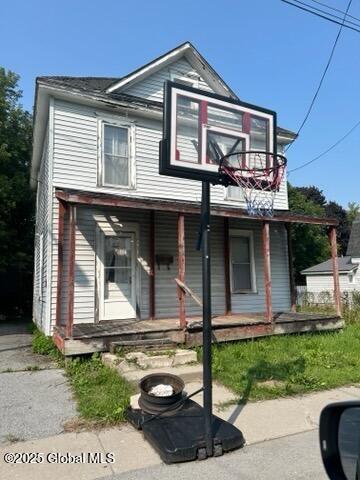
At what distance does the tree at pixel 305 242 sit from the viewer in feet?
128

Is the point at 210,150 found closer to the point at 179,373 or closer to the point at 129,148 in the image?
the point at 179,373

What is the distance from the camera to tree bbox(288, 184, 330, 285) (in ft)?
128

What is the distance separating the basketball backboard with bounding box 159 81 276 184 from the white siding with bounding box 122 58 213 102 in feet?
23.0

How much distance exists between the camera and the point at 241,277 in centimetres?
1214

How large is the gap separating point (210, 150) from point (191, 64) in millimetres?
9049

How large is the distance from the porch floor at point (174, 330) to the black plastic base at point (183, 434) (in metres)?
2.82


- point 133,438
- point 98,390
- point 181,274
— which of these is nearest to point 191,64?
point 181,274

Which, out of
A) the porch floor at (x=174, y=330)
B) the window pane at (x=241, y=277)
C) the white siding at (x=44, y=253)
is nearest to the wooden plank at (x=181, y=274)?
the porch floor at (x=174, y=330)

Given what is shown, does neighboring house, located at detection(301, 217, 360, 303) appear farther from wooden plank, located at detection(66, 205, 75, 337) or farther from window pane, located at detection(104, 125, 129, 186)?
wooden plank, located at detection(66, 205, 75, 337)

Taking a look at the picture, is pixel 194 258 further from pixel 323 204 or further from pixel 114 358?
pixel 323 204

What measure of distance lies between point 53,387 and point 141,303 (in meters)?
4.21

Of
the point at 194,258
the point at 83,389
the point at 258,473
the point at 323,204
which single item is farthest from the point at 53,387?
the point at 323,204

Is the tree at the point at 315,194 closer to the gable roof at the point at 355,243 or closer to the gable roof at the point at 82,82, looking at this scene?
the gable roof at the point at 355,243

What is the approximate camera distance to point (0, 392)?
614 centimetres
